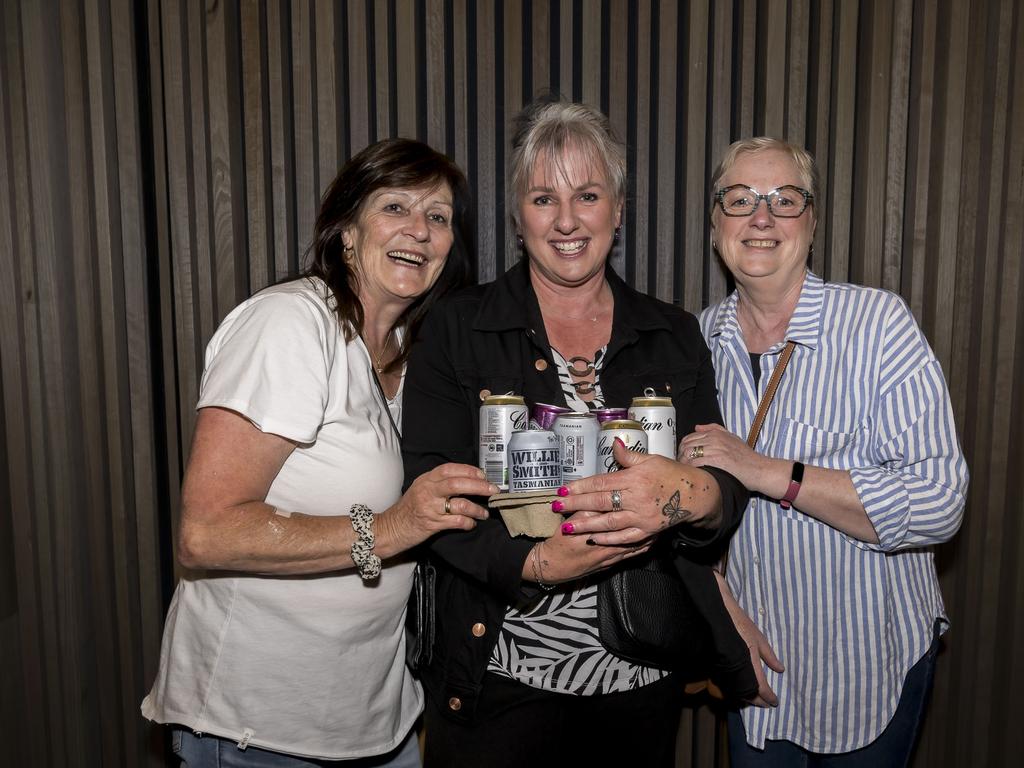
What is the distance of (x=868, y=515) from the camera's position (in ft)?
4.25

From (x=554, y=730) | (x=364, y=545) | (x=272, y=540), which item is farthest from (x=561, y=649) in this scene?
(x=272, y=540)

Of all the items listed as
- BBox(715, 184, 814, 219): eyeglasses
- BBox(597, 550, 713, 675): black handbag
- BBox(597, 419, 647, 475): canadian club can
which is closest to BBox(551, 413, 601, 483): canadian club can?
BBox(597, 419, 647, 475): canadian club can

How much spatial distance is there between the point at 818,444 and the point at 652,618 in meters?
0.47

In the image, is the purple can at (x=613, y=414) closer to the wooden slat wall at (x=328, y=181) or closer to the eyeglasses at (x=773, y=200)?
the eyeglasses at (x=773, y=200)

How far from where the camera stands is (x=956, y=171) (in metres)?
1.73

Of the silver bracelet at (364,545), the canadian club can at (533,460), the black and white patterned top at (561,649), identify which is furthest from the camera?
the black and white patterned top at (561,649)

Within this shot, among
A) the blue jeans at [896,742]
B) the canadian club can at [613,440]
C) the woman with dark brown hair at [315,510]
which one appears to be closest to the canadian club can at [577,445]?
the canadian club can at [613,440]

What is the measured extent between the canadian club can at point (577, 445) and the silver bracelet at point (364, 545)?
1.06 feet

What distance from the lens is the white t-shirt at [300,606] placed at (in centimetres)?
115

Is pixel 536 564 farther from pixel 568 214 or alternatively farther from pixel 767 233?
pixel 767 233

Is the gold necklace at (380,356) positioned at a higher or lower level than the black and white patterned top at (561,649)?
higher

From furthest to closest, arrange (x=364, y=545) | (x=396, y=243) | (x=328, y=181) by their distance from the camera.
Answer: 1. (x=328, y=181)
2. (x=396, y=243)
3. (x=364, y=545)

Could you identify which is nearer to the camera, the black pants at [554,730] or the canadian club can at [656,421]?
the canadian club can at [656,421]

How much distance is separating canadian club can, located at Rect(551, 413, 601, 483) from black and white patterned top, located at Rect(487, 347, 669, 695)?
0.30 metres
